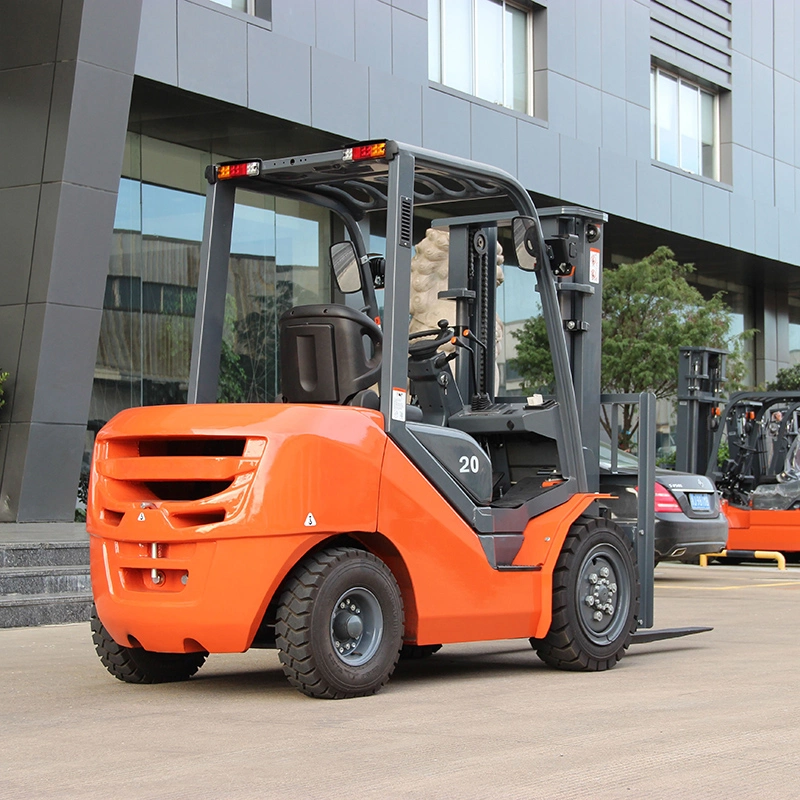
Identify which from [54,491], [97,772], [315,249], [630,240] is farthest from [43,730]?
[630,240]

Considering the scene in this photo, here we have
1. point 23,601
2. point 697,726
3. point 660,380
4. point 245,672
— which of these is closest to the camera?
point 697,726

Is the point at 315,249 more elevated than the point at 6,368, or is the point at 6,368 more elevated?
the point at 315,249

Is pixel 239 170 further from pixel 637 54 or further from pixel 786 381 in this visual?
pixel 786 381

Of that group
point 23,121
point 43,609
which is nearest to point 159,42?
point 23,121

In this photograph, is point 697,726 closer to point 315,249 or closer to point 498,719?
point 498,719

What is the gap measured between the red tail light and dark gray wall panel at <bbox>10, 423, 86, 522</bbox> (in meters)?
6.61

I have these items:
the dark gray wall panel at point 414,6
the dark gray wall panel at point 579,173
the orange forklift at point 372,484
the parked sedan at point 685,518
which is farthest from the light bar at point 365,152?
the dark gray wall panel at point 579,173

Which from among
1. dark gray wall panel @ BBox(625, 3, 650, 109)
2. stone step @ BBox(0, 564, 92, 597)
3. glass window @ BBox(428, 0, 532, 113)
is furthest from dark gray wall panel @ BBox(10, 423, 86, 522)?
dark gray wall panel @ BBox(625, 3, 650, 109)

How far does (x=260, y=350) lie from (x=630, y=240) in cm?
1086

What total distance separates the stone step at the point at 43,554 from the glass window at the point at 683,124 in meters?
20.2

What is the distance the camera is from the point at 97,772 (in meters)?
5.09

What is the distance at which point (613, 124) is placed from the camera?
91.2 feet

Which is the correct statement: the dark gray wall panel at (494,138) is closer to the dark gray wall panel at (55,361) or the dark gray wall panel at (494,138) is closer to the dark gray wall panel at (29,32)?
the dark gray wall panel at (29,32)

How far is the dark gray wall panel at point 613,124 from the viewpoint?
90.2 feet
